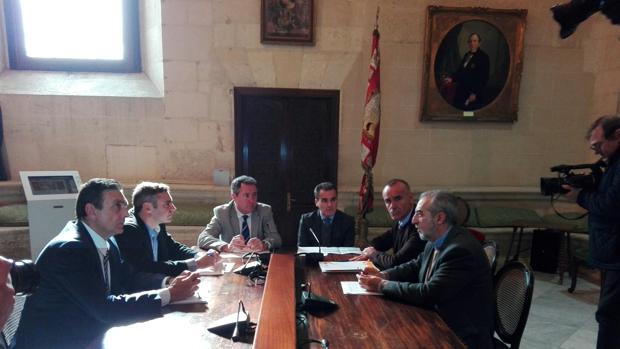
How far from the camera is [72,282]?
55.9 inches

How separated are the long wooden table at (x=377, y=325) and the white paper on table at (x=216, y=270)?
57 cm

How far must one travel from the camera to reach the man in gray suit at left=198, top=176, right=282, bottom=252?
2.85 m

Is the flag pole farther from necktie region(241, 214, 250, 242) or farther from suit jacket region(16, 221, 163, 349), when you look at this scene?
suit jacket region(16, 221, 163, 349)

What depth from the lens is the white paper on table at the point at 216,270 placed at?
6.82 ft

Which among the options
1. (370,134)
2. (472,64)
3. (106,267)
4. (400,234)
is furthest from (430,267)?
(472,64)

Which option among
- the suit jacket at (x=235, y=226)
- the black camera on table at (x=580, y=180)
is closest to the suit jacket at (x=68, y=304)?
the suit jacket at (x=235, y=226)

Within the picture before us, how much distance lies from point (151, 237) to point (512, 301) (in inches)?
77.3

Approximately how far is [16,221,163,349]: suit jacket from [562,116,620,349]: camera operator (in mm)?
2503

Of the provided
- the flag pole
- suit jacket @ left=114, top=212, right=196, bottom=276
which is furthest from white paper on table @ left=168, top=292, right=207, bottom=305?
the flag pole

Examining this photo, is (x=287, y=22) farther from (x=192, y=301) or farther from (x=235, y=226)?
(x=192, y=301)

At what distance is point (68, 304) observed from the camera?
1457 millimetres

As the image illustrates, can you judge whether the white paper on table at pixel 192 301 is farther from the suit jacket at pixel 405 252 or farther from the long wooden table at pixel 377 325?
the suit jacket at pixel 405 252

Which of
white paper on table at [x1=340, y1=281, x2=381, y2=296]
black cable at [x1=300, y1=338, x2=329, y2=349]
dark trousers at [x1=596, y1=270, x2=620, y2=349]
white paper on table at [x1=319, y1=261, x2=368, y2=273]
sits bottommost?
dark trousers at [x1=596, y1=270, x2=620, y2=349]

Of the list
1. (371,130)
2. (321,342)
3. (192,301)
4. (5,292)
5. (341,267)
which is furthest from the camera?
(371,130)
